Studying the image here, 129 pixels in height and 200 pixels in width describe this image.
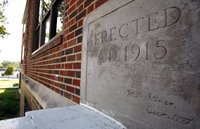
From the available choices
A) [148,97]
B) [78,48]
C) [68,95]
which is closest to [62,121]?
[148,97]

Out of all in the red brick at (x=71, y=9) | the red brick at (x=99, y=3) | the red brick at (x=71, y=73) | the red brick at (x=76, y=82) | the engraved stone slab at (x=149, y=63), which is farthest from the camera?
the red brick at (x=71, y=9)

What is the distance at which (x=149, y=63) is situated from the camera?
3.37ft

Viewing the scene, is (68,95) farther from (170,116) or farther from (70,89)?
(170,116)

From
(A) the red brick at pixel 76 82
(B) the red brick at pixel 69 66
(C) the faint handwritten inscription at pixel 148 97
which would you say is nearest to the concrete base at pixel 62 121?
(C) the faint handwritten inscription at pixel 148 97

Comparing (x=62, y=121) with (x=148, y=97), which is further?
(x=62, y=121)

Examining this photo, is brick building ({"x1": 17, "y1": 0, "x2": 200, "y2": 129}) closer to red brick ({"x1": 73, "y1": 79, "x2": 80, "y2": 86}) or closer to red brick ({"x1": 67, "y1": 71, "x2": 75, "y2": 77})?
red brick ({"x1": 73, "y1": 79, "x2": 80, "y2": 86})

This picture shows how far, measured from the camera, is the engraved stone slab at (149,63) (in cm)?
82

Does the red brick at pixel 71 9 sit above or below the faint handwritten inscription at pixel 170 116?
above

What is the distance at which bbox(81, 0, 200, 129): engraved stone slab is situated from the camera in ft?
2.69

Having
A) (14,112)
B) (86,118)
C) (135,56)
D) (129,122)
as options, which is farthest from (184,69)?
→ (14,112)

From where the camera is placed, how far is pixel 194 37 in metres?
0.80

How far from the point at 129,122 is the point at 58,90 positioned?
178cm

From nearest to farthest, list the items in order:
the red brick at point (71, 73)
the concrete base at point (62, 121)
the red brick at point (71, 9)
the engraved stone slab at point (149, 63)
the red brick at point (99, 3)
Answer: the engraved stone slab at point (149, 63) < the concrete base at point (62, 121) < the red brick at point (99, 3) < the red brick at point (71, 73) < the red brick at point (71, 9)

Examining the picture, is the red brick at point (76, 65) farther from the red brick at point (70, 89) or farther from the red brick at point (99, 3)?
the red brick at point (99, 3)
